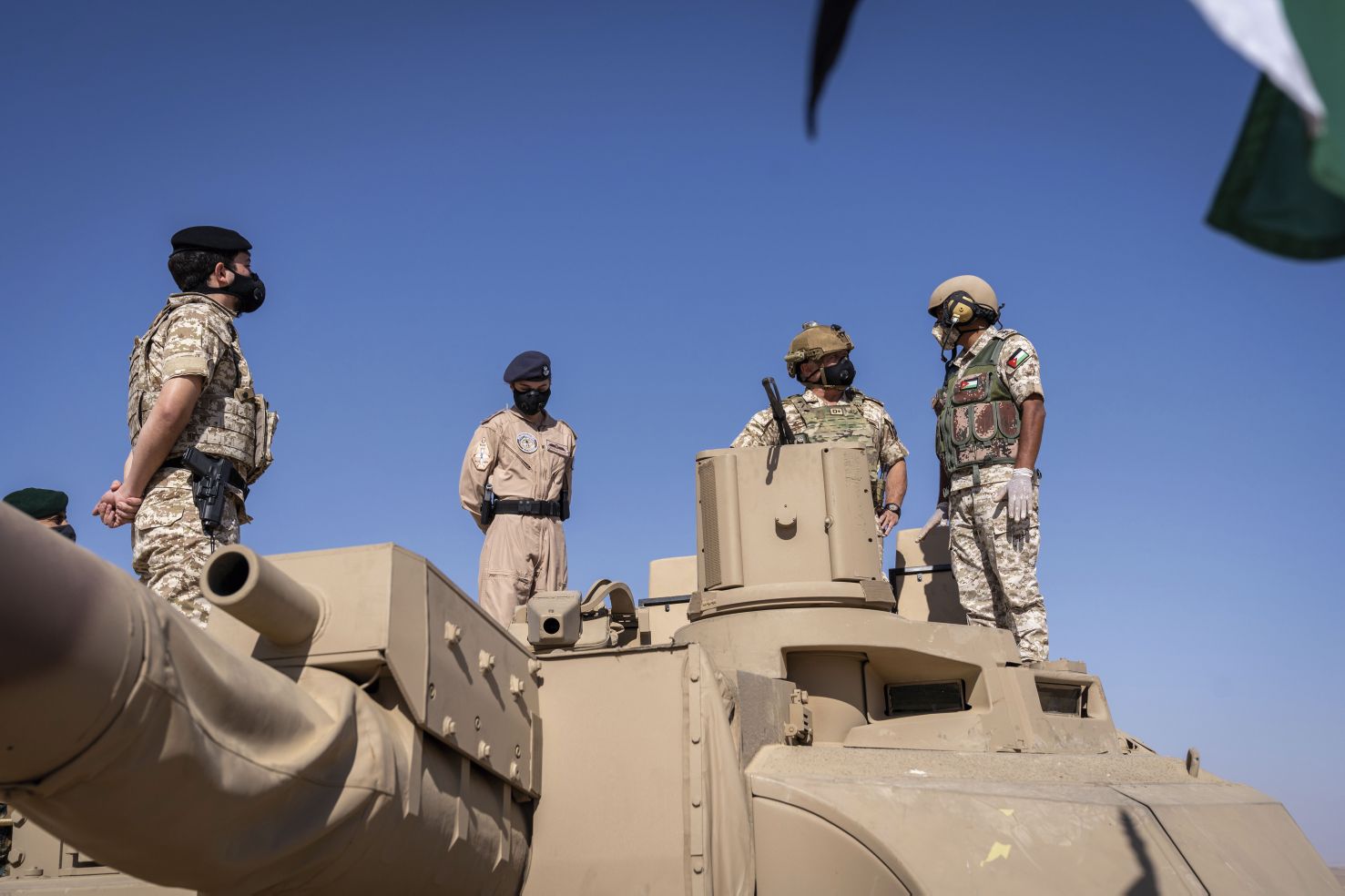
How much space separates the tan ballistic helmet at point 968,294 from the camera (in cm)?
723

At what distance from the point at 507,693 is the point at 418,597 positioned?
2.29 ft

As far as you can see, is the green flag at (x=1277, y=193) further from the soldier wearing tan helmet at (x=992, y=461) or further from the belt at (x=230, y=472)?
the soldier wearing tan helmet at (x=992, y=461)

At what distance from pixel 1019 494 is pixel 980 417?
0.55 m

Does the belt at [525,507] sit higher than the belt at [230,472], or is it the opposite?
the belt at [525,507]

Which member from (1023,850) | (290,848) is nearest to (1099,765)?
(1023,850)

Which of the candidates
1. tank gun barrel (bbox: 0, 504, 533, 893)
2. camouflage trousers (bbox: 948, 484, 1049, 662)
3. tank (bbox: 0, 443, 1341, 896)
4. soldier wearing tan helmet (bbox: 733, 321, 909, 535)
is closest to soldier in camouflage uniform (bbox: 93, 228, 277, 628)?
tank (bbox: 0, 443, 1341, 896)

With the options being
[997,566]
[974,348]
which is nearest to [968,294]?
[974,348]

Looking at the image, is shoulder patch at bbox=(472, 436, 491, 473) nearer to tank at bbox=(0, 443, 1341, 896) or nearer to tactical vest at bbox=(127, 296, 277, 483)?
tank at bbox=(0, 443, 1341, 896)

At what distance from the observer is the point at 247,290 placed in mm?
5371

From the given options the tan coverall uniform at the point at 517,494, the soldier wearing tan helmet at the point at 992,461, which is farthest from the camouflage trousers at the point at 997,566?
the tan coverall uniform at the point at 517,494

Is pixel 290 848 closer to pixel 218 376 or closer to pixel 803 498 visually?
pixel 218 376

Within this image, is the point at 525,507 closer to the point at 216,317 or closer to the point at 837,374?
the point at 837,374

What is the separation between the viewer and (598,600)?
559cm

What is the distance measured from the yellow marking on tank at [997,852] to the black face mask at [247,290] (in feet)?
11.4
